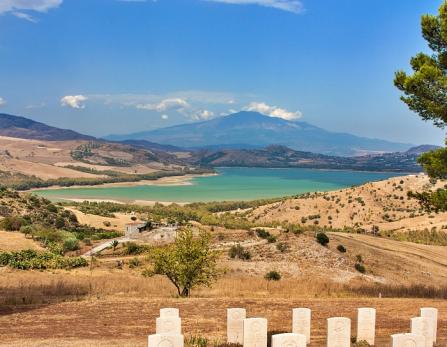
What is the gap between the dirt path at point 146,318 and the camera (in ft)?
49.2

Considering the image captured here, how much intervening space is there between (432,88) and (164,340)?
641 inches

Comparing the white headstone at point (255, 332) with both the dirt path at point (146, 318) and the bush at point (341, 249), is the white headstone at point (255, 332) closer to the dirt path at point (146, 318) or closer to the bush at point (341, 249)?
the dirt path at point (146, 318)

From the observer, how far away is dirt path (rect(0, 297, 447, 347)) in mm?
14992

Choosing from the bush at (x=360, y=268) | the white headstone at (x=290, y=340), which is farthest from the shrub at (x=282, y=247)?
the white headstone at (x=290, y=340)

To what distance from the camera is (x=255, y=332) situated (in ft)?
42.2

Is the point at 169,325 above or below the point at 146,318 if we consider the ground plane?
above

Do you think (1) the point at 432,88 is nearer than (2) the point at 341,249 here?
Yes

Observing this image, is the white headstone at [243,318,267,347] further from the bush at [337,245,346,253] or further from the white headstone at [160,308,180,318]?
the bush at [337,245,346,253]

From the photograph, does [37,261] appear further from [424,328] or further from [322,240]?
[424,328]

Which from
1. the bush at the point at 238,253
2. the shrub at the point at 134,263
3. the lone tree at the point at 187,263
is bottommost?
the shrub at the point at 134,263

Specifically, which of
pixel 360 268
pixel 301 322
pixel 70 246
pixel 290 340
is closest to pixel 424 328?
pixel 301 322

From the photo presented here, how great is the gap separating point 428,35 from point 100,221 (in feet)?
224

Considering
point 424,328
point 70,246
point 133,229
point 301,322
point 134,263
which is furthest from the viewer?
point 133,229

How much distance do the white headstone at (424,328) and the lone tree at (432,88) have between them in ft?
28.4
